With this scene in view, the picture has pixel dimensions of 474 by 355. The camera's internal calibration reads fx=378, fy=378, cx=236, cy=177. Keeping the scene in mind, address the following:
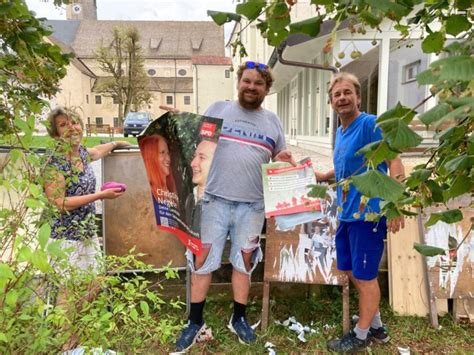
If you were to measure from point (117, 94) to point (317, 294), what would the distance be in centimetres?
3889

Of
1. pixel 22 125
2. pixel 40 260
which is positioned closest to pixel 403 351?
pixel 40 260

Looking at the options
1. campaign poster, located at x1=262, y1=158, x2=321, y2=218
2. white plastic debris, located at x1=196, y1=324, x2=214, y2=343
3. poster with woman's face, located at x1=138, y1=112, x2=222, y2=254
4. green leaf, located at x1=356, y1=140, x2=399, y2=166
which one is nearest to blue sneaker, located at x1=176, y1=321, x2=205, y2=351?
white plastic debris, located at x1=196, y1=324, x2=214, y2=343

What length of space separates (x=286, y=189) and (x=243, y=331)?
110 cm

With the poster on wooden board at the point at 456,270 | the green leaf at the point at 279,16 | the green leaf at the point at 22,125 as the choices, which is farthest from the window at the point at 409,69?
the green leaf at the point at 22,125

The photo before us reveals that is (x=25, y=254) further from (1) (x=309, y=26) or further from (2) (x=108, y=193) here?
(2) (x=108, y=193)

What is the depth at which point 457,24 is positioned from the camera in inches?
35.8

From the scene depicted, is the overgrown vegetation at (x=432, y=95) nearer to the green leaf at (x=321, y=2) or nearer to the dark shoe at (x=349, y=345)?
the green leaf at (x=321, y=2)

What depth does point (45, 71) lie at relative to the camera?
1.38 meters

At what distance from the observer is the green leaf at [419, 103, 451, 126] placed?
0.73 m

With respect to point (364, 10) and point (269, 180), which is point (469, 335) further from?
point (364, 10)

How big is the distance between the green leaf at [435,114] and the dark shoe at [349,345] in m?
2.30

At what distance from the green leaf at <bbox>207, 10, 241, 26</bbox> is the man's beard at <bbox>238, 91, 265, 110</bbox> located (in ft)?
5.13

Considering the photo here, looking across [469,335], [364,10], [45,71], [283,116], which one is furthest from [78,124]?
[283,116]

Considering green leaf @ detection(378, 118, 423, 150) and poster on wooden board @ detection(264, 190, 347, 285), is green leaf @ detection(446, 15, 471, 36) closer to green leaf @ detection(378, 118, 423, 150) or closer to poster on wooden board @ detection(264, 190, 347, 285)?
green leaf @ detection(378, 118, 423, 150)
